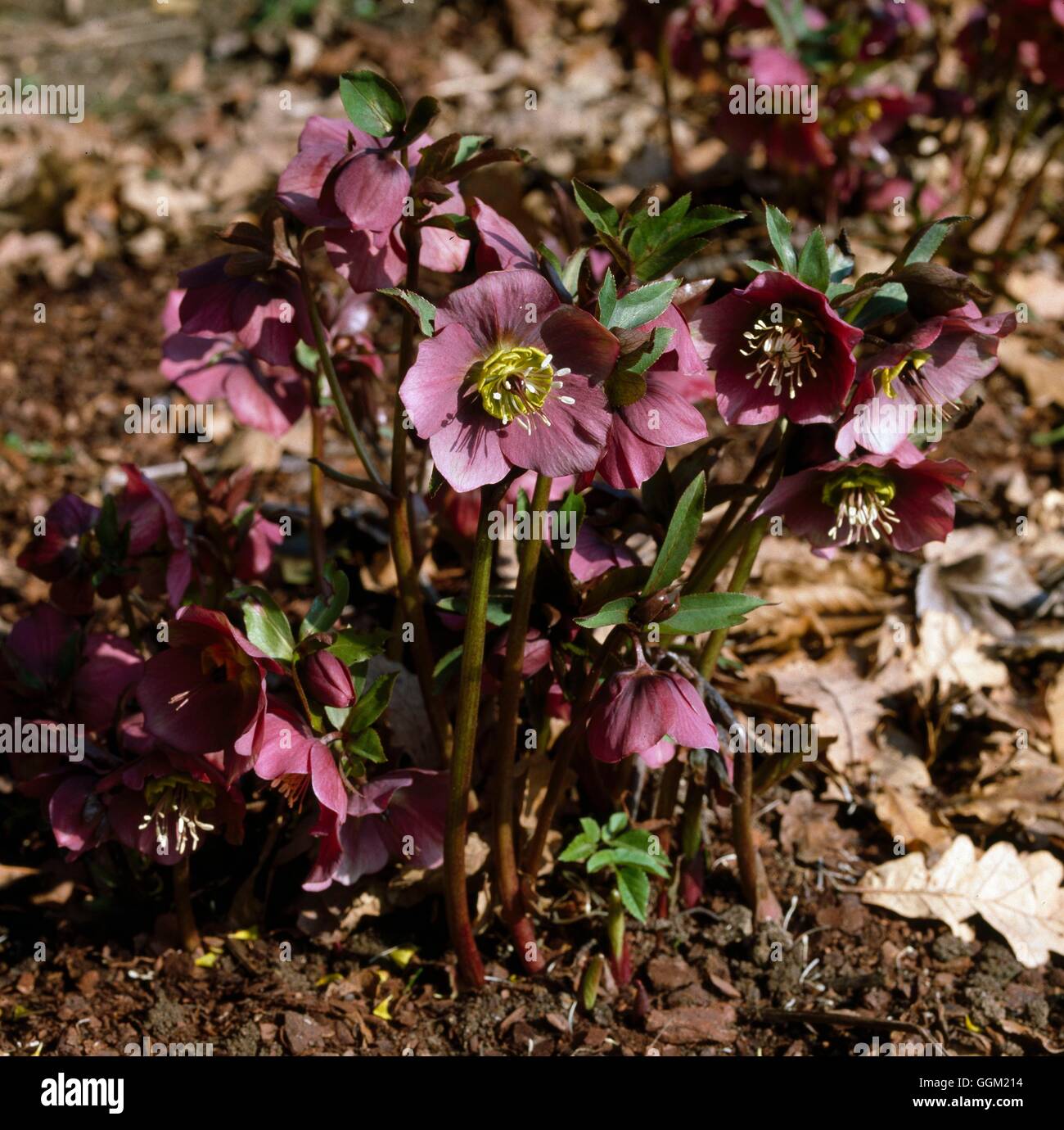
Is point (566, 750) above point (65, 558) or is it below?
below

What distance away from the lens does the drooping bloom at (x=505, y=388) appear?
1.21 meters

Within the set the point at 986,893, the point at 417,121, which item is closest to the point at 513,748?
the point at 417,121

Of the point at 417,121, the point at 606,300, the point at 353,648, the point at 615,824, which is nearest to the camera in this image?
the point at 606,300

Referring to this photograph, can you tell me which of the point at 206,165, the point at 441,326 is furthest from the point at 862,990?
the point at 206,165

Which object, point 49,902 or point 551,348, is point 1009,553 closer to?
point 551,348

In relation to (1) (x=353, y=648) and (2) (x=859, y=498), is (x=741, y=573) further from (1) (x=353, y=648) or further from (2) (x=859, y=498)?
(1) (x=353, y=648)

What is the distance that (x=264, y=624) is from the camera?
54.0 inches

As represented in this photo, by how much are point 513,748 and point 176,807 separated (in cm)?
43

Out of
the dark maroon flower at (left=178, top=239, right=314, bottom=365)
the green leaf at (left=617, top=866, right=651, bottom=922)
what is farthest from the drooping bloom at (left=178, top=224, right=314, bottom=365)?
the green leaf at (left=617, top=866, right=651, bottom=922)

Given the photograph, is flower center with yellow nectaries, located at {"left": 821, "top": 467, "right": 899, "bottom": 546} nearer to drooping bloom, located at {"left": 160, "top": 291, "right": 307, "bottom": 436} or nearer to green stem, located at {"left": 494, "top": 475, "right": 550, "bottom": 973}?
green stem, located at {"left": 494, "top": 475, "right": 550, "bottom": 973}

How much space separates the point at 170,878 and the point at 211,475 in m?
1.14

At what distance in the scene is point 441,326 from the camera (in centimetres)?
123

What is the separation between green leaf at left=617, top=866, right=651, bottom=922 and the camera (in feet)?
5.03

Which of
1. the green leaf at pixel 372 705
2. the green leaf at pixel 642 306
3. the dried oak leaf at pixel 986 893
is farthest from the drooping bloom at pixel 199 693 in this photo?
the dried oak leaf at pixel 986 893
